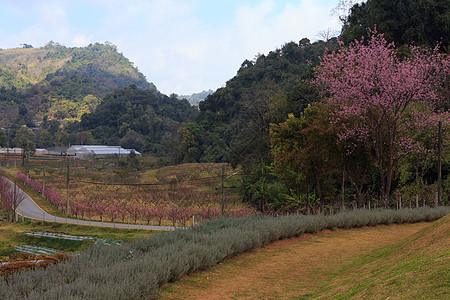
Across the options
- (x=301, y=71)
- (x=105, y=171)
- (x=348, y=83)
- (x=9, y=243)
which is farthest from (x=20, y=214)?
(x=301, y=71)

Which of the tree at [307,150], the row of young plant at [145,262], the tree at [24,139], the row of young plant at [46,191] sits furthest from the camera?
the tree at [24,139]

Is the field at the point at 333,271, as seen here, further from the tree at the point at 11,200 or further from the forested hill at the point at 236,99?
the forested hill at the point at 236,99

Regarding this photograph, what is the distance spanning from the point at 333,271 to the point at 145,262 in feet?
14.5

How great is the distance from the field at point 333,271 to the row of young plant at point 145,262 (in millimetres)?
337

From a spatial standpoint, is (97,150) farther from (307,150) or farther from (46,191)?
(307,150)

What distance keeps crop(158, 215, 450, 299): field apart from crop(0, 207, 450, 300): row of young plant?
34 centimetres

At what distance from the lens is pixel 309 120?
2305 cm

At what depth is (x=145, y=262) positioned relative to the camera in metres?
7.61

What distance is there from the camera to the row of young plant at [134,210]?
119 ft

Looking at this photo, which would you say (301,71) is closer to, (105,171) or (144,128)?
(105,171)

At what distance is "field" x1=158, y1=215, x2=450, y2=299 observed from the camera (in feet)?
17.3

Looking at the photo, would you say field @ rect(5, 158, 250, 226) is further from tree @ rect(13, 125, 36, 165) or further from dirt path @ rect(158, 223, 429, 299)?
dirt path @ rect(158, 223, 429, 299)

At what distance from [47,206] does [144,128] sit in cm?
7322

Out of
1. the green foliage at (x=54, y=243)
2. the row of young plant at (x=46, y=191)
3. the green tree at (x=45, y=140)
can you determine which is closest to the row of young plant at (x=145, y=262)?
the green foliage at (x=54, y=243)
